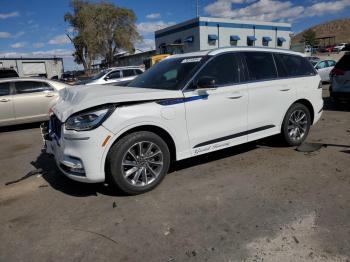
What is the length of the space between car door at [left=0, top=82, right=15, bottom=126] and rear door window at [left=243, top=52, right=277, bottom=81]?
6.80m

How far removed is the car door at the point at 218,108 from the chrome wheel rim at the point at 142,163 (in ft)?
1.85

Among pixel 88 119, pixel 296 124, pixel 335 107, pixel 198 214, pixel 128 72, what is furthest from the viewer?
pixel 128 72

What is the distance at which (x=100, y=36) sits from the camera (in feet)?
158

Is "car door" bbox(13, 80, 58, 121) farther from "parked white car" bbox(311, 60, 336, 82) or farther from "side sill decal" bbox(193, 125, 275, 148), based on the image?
"parked white car" bbox(311, 60, 336, 82)

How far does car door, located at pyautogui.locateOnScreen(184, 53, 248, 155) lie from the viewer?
4.33m

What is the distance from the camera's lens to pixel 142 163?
401 cm

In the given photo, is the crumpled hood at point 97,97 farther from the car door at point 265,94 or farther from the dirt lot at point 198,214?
the car door at point 265,94

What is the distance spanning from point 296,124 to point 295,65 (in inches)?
42.0

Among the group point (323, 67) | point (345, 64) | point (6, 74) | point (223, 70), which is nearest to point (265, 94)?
point (223, 70)

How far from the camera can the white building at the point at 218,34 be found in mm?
41969

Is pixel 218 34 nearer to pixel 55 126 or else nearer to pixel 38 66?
pixel 38 66

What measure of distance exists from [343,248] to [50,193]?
348 centimetres

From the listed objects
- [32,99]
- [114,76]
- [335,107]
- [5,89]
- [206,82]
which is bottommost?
[335,107]

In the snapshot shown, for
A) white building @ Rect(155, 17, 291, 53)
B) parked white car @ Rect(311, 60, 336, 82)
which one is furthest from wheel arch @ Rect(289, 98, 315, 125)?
white building @ Rect(155, 17, 291, 53)
